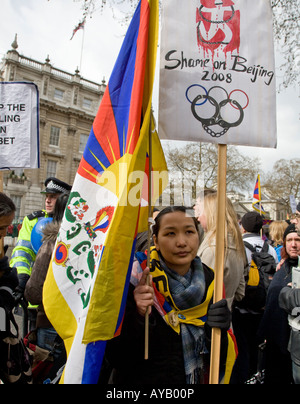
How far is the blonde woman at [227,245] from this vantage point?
2.27 meters

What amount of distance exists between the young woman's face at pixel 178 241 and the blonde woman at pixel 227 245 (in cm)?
57

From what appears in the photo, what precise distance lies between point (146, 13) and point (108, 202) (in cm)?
101

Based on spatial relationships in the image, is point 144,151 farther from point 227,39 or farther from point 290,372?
point 290,372

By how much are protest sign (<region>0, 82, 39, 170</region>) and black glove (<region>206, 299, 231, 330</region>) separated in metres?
2.08

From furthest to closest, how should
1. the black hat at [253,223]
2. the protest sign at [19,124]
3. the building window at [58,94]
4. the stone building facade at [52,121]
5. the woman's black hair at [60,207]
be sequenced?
the building window at [58,94]
the stone building facade at [52,121]
the black hat at [253,223]
the protest sign at [19,124]
the woman's black hair at [60,207]

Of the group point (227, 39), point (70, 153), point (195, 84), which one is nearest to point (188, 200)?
point (195, 84)

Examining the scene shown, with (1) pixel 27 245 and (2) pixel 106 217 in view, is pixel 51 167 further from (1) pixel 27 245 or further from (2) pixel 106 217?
(2) pixel 106 217

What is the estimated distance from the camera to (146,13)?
160 cm

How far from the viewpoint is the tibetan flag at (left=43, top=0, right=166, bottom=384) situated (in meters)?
1.41

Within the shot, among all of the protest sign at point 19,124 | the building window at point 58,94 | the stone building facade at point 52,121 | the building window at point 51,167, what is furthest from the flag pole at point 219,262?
the building window at point 58,94

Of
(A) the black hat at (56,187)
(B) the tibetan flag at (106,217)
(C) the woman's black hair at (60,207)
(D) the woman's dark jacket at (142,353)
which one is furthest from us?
(A) the black hat at (56,187)

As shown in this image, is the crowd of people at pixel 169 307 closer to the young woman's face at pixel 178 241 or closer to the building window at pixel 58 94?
the young woman's face at pixel 178 241

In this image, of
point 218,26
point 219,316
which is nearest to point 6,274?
point 219,316

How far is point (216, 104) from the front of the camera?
5.93ft
